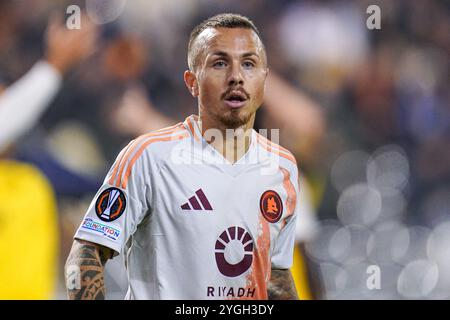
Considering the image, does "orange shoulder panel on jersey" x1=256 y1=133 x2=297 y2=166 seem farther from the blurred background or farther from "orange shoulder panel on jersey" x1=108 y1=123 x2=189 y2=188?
the blurred background

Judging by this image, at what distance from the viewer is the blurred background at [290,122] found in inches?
156

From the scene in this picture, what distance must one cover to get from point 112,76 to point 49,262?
1.09 m

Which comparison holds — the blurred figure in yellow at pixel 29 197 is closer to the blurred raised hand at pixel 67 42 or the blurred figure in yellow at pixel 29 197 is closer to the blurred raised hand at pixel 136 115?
the blurred raised hand at pixel 67 42

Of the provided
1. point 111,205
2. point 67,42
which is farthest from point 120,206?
point 67,42

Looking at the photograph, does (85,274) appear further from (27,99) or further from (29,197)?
(27,99)

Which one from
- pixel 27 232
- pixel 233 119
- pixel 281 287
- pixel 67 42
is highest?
pixel 67 42

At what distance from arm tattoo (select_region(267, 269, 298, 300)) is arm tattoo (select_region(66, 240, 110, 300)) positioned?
610 millimetres

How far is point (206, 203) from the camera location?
2.49 meters

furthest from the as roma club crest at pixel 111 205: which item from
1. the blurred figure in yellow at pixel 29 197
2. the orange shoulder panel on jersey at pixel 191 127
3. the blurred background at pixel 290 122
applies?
the blurred figure in yellow at pixel 29 197

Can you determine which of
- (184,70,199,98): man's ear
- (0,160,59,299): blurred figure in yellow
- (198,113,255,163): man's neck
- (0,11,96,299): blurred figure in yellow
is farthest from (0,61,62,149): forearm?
(198,113,255,163): man's neck

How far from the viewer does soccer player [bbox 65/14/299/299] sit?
238 cm

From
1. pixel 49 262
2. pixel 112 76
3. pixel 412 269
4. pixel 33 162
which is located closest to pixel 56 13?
pixel 112 76

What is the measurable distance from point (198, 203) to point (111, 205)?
0.97ft
